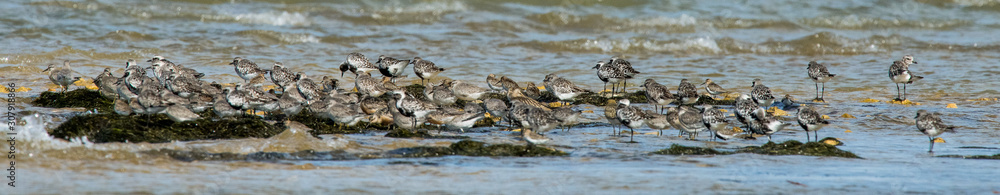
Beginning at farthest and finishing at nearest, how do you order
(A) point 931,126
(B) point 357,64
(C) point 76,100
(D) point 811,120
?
(B) point 357,64
(C) point 76,100
(D) point 811,120
(A) point 931,126

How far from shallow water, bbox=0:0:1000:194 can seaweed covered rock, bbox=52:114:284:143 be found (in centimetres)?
34

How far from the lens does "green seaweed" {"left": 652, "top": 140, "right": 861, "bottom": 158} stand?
930cm

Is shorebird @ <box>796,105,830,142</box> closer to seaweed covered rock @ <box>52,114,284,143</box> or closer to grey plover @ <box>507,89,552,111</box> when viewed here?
grey plover @ <box>507,89,552,111</box>

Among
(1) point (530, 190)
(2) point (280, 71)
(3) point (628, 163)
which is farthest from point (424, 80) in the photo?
(1) point (530, 190)

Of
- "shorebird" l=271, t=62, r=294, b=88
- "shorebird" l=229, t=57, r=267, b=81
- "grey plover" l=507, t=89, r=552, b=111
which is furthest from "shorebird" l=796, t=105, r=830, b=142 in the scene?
"shorebird" l=229, t=57, r=267, b=81

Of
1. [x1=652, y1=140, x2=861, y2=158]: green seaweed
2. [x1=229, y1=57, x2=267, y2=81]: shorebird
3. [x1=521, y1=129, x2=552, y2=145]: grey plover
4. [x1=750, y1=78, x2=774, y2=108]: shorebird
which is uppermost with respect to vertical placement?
[x1=229, y1=57, x2=267, y2=81]: shorebird

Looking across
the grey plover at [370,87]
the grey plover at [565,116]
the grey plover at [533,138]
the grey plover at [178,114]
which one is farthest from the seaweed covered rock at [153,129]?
the grey plover at [370,87]

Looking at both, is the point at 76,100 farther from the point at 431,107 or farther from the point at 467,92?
the point at 467,92

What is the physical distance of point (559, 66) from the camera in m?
18.9

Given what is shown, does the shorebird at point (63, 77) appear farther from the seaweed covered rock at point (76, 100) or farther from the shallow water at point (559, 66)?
the seaweed covered rock at point (76, 100)

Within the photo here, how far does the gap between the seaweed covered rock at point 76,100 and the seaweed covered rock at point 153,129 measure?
217 centimetres

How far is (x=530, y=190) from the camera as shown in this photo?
7250mm

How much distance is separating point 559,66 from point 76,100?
974 centimetres

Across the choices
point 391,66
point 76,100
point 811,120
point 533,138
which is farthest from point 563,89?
point 76,100
